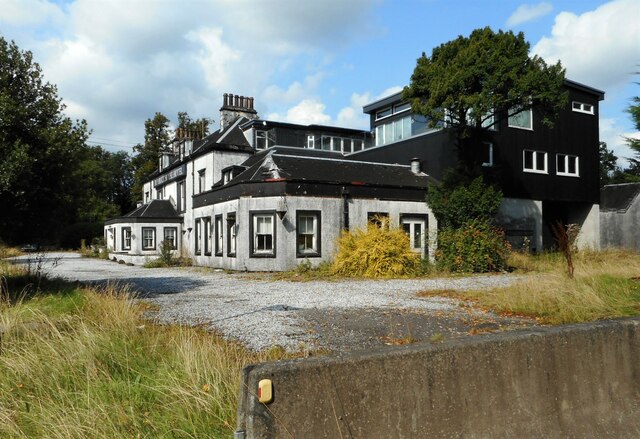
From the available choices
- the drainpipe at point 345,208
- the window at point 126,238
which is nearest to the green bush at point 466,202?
→ the drainpipe at point 345,208

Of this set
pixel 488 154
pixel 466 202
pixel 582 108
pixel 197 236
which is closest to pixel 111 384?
pixel 466 202

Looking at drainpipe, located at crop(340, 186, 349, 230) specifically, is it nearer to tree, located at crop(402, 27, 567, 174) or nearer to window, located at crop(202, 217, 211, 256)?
tree, located at crop(402, 27, 567, 174)

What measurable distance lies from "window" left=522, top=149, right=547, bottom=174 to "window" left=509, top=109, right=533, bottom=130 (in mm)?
1353

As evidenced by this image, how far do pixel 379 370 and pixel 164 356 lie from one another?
2.65 m

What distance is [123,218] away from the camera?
114 feet

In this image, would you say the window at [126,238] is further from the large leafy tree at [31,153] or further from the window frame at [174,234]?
the large leafy tree at [31,153]

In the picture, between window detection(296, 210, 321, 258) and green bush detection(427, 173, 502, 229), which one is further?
green bush detection(427, 173, 502, 229)

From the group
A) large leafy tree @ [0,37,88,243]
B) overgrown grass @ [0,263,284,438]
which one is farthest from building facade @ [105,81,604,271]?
overgrown grass @ [0,263,284,438]

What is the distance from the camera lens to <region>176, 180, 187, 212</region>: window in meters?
34.6

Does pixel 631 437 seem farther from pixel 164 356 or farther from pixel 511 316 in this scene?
pixel 511 316

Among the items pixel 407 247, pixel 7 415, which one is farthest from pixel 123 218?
pixel 7 415

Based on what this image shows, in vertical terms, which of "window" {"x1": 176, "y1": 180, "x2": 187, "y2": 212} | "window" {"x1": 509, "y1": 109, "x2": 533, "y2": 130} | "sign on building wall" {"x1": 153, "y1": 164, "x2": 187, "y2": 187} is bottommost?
"window" {"x1": 176, "y1": 180, "x2": 187, "y2": 212}

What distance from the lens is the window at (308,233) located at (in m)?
21.0

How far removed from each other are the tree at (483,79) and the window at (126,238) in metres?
21.9
